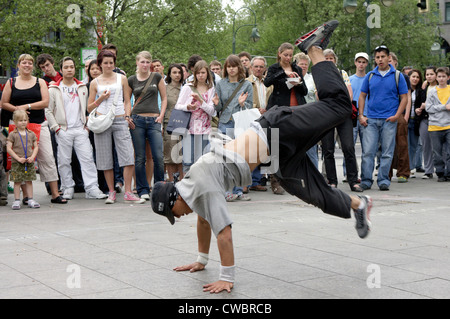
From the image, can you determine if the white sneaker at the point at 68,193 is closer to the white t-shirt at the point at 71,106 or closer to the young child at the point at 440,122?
the white t-shirt at the point at 71,106

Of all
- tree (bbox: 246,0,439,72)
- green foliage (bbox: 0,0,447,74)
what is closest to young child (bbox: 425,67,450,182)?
green foliage (bbox: 0,0,447,74)

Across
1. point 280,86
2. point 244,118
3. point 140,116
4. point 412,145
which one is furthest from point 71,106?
point 412,145

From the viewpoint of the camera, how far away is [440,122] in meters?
12.3

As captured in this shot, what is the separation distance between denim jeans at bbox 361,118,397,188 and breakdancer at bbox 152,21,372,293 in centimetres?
548

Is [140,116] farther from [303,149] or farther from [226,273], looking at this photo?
[226,273]

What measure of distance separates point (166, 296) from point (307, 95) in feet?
22.5

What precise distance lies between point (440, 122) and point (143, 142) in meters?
5.74

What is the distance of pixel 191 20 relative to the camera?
1497 inches

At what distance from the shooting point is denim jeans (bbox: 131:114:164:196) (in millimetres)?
9727

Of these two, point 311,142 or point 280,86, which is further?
point 280,86

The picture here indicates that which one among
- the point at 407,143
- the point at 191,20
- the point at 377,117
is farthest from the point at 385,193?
the point at 191,20

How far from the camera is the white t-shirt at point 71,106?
32.6ft
